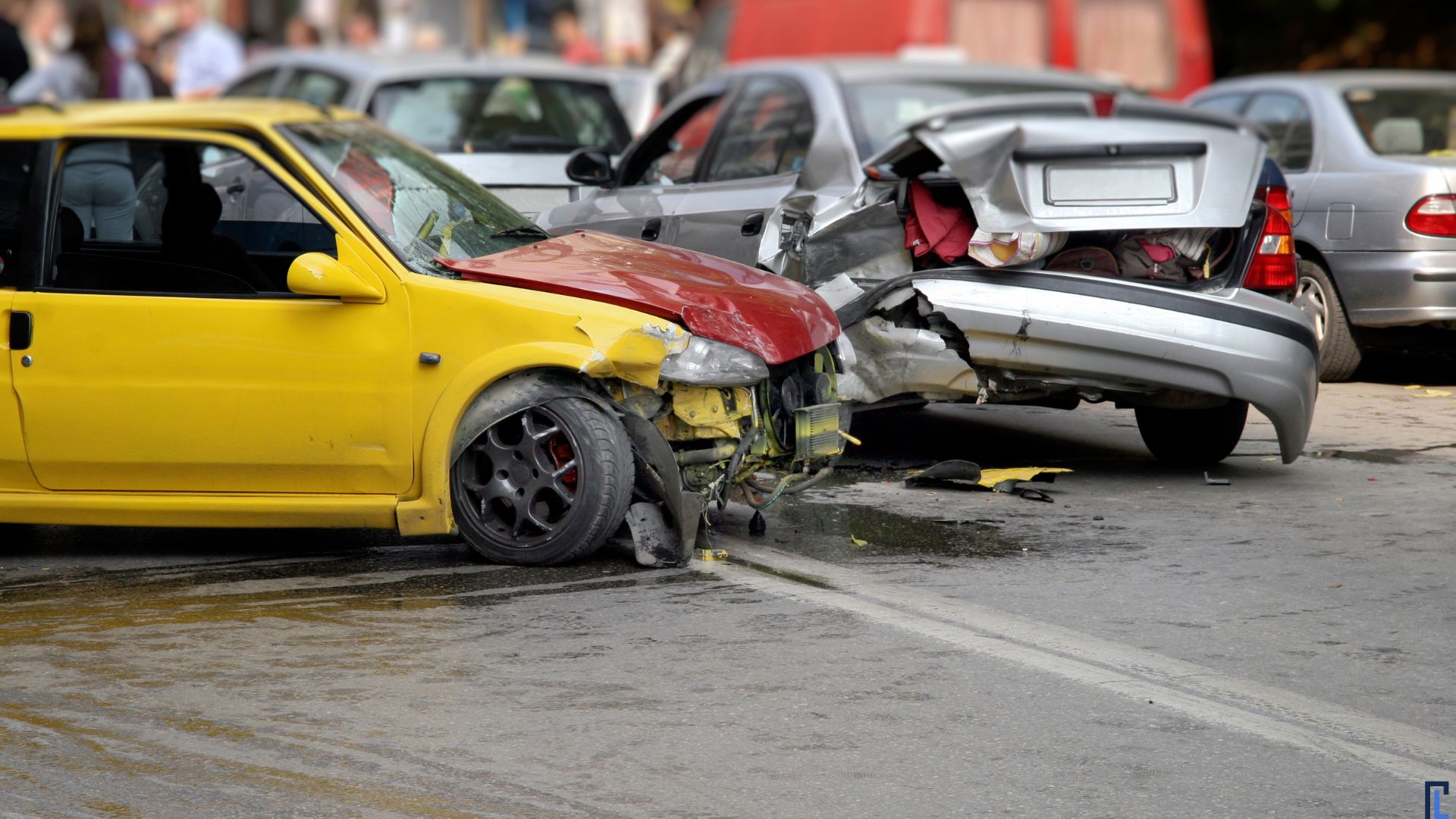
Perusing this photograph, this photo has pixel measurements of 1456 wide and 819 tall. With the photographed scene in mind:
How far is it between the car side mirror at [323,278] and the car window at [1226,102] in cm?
708

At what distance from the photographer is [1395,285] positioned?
9.84 meters

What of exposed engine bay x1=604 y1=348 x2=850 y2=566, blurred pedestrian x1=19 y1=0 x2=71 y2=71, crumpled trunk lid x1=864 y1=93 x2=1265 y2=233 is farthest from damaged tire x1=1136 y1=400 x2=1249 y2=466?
blurred pedestrian x1=19 y1=0 x2=71 y2=71

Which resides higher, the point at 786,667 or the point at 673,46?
the point at 673,46

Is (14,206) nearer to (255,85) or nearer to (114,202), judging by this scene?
(114,202)

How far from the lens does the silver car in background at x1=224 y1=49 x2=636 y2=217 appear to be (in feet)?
37.8

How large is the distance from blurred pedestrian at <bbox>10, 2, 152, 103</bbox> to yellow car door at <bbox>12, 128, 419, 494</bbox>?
8572mm

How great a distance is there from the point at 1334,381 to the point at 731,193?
3957mm

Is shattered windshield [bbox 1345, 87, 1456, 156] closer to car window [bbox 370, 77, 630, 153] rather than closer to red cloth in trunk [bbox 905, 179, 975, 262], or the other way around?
red cloth in trunk [bbox 905, 179, 975, 262]

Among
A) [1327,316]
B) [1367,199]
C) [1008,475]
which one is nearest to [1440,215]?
[1367,199]

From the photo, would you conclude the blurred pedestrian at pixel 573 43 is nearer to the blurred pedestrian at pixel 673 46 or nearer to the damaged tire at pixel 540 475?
the blurred pedestrian at pixel 673 46

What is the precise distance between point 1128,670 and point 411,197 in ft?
10.3

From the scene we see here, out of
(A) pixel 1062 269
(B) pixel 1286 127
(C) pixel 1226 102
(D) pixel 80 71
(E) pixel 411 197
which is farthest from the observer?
(D) pixel 80 71

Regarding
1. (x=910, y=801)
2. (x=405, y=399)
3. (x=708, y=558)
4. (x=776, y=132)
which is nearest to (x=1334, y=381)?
(x=776, y=132)

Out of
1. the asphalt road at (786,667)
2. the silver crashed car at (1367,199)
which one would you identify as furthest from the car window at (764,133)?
the silver crashed car at (1367,199)
